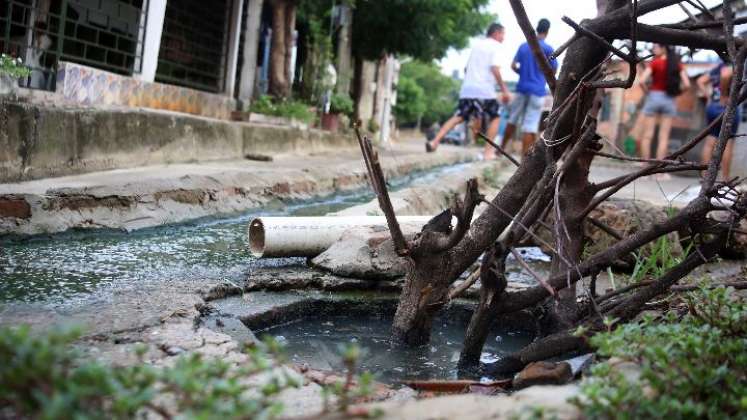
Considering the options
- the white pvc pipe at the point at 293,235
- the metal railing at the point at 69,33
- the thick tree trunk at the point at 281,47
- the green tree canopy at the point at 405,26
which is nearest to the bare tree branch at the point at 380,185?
the white pvc pipe at the point at 293,235

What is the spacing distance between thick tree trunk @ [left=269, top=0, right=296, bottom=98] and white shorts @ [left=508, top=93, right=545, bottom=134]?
4.44 metres

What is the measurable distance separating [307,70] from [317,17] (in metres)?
1.87

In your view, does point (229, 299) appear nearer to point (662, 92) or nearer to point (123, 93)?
point (123, 93)

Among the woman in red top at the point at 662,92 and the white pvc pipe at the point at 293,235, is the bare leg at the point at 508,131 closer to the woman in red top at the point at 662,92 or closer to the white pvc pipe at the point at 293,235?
the woman in red top at the point at 662,92

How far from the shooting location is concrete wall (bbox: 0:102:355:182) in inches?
176

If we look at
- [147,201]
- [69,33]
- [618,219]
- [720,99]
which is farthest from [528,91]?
[69,33]

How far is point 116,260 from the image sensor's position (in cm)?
322

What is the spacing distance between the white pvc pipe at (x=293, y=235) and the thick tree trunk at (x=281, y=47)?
27.4 feet

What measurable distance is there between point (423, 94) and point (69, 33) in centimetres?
4337

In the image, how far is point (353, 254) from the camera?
3.13m

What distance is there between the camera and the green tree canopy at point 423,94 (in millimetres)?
44906

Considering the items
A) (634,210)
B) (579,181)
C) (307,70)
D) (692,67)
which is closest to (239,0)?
(307,70)

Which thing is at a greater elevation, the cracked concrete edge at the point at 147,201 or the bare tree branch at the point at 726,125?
the bare tree branch at the point at 726,125

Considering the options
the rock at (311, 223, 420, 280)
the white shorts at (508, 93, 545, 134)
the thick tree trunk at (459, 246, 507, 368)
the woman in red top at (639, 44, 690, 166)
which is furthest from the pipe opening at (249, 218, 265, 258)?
the woman in red top at (639, 44, 690, 166)
